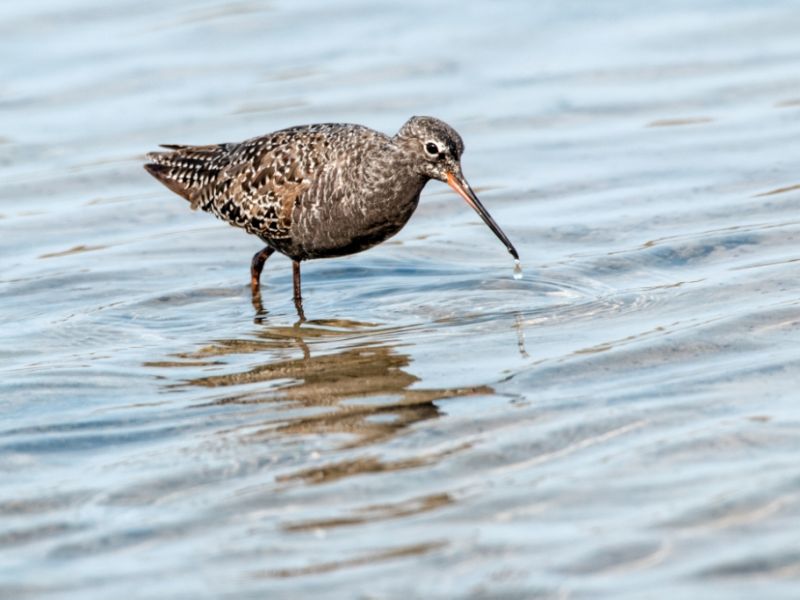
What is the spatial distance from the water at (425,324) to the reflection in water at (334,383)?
3 centimetres

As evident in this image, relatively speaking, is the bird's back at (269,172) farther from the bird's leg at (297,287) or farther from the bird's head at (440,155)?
the bird's head at (440,155)

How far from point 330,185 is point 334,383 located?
212 cm

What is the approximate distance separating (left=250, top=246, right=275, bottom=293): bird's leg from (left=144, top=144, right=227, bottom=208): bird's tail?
696mm

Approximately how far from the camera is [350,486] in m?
6.01

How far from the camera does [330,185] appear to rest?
9.42 meters

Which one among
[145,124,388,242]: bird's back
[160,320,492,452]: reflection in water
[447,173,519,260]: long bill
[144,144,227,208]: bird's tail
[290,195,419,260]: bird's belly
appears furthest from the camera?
[144,144,227,208]: bird's tail

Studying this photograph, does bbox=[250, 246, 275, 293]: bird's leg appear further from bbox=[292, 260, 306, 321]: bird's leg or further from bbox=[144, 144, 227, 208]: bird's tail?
bbox=[144, 144, 227, 208]: bird's tail

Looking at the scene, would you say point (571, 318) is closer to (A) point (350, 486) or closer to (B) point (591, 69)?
(A) point (350, 486)

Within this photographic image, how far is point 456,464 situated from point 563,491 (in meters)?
0.59

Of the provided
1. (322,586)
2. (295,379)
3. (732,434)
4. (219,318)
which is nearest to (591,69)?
(219,318)

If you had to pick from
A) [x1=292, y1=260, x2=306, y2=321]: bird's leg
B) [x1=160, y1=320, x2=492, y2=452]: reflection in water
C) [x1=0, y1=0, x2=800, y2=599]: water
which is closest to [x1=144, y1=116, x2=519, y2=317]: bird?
[x1=292, y1=260, x2=306, y2=321]: bird's leg

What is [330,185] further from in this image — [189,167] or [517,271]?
[189,167]

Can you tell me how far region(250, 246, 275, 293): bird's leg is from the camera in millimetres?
10070

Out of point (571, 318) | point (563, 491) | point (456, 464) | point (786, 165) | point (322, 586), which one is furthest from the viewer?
point (786, 165)
